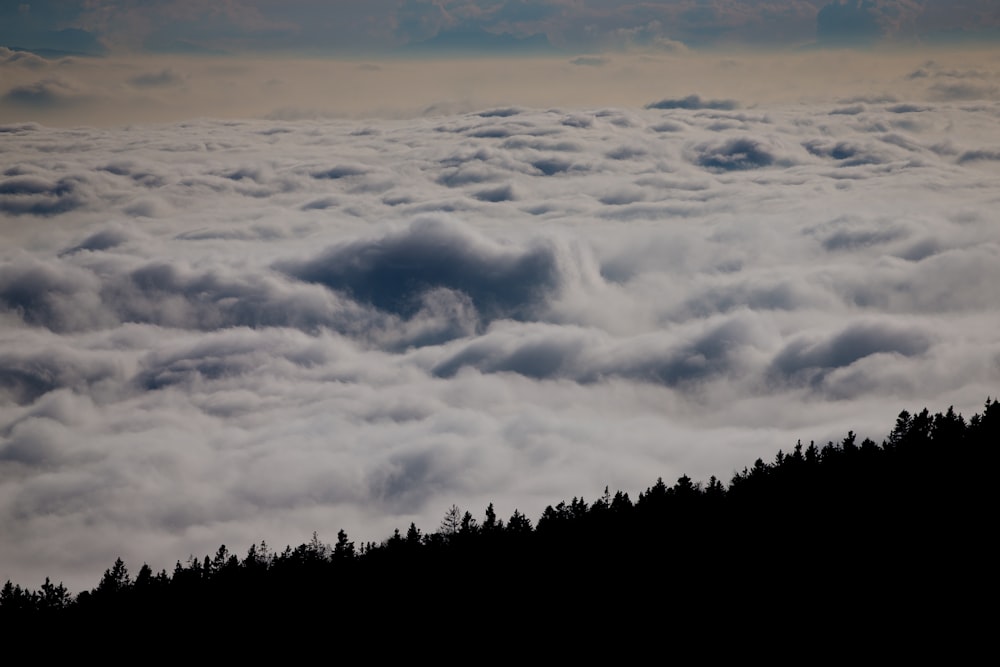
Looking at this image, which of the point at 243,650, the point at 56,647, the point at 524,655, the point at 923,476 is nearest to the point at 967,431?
the point at 923,476

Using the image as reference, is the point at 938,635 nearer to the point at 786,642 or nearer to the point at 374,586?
the point at 786,642

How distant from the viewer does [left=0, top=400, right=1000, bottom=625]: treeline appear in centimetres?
7338

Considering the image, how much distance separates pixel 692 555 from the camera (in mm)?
83812

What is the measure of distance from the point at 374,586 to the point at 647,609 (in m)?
32.1

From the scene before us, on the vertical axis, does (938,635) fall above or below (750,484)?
below

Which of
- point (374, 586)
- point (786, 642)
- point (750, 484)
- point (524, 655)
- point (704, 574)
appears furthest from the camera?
point (750, 484)

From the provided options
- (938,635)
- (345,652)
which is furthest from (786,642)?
(345,652)

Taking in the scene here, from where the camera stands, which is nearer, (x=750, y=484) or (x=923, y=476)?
(x=923, y=476)

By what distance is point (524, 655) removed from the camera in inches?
2928

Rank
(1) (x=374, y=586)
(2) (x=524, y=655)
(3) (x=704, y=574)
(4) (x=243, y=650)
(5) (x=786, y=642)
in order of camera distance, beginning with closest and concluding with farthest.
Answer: (5) (x=786, y=642)
(2) (x=524, y=655)
(3) (x=704, y=574)
(4) (x=243, y=650)
(1) (x=374, y=586)

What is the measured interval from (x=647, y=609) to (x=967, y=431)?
55048 millimetres

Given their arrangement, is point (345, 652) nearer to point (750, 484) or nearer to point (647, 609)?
point (647, 609)

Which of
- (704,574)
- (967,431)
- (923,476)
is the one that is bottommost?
(704,574)

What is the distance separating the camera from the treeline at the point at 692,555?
2889 inches
